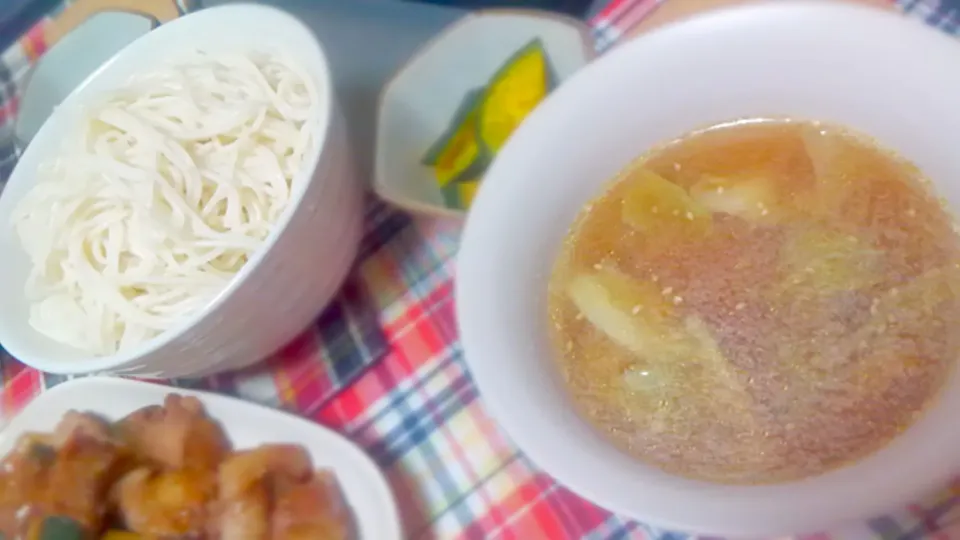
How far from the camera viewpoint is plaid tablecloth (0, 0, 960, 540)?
912mm

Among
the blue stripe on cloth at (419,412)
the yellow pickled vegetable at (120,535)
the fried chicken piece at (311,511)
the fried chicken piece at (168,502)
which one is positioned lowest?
the yellow pickled vegetable at (120,535)

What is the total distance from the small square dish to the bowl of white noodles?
0.33 ft

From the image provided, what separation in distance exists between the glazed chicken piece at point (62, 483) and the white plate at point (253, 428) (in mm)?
57

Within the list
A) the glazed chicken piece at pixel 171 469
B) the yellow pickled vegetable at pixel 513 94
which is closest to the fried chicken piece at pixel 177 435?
the glazed chicken piece at pixel 171 469

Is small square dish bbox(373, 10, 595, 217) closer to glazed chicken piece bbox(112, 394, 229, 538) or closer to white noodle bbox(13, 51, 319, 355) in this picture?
white noodle bbox(13, 51, 319, 355)

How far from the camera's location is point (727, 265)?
828mm

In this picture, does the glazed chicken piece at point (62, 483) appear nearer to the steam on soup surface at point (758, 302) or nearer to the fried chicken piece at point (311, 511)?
the fried chicken piece at point (311, 511)

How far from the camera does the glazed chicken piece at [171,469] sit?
0.91 meters

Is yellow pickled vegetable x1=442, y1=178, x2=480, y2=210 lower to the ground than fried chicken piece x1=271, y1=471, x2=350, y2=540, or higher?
higher

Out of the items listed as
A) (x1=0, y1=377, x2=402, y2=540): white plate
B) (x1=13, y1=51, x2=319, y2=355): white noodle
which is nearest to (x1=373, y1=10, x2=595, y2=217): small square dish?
(x1=13, y1=51, x2=319, y2=355): white noodle

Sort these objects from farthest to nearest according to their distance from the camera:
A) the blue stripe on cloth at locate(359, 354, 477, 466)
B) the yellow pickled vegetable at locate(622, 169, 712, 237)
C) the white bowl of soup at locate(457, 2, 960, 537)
Result: 1. the blue stripe on cloth at locate(359, 354, 477, 466)
2. the yellow pickled vegetable at locate(622, 169, 712, 237)
3. the white bowl of soup at locate(457, 2, 960, 537)

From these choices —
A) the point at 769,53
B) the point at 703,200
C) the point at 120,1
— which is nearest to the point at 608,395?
the point at 703,200

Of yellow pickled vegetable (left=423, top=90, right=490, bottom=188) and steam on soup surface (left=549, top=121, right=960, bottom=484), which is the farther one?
yellow pickled vegetable (left=423, top=90, right=490, bottom=188)

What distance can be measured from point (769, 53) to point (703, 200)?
0.14 metres
